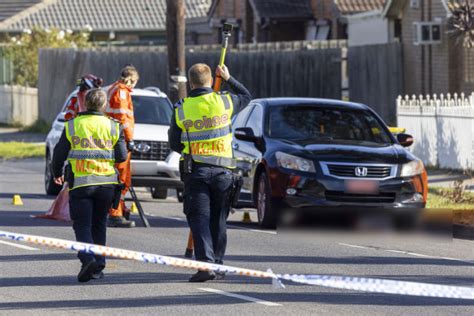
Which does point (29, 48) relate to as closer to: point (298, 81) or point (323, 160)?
point (298, 81)

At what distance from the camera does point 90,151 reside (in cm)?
1216

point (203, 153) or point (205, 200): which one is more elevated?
point (203, 153)

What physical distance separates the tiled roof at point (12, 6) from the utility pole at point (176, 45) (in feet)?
108

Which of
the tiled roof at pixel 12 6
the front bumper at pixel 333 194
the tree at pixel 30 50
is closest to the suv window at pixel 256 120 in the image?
the front bumper at pixel 333 194

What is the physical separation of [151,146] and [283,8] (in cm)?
2548

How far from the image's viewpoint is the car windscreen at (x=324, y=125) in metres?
17.2

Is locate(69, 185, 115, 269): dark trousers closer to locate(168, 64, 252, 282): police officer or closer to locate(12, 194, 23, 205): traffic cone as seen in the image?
locate(168, 64, 252, 282): police officer

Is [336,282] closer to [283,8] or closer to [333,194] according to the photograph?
[333,194]

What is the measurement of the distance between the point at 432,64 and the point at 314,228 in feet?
58.5

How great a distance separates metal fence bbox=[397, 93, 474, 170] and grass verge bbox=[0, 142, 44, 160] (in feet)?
32.2

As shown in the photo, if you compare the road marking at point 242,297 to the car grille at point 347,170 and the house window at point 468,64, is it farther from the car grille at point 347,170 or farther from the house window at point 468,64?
Answer: the house window at point 468,64

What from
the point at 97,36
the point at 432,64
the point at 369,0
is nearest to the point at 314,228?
the point at 432,64

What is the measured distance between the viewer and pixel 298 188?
635 inches

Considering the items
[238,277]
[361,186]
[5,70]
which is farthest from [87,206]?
[5,70]
